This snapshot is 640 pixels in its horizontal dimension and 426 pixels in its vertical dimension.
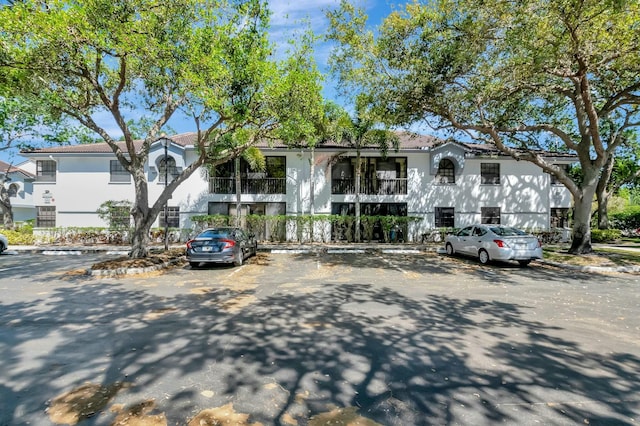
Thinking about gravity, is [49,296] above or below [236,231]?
below

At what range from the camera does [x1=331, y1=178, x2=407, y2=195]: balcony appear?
23156mm

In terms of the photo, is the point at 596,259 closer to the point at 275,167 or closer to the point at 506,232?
the point at 506,232

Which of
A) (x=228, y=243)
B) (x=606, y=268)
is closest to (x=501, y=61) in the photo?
(x=606, y=268)

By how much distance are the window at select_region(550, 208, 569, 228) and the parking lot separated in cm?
1699

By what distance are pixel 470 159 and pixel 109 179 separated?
25006mm

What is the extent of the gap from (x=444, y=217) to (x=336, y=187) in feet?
25.7

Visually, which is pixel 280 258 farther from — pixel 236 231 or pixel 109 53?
pixel 109 53

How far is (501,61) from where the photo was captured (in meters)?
12.2

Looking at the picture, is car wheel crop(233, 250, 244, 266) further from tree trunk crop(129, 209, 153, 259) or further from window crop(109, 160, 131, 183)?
window crop(109, 160, 131, 183)

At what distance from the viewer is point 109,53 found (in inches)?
391

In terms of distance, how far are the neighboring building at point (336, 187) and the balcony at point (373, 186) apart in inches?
2.7

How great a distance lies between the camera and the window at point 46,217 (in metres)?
23.2

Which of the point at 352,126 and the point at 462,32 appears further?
the point at 352,126

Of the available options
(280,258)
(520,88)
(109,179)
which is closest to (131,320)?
(280,258)
